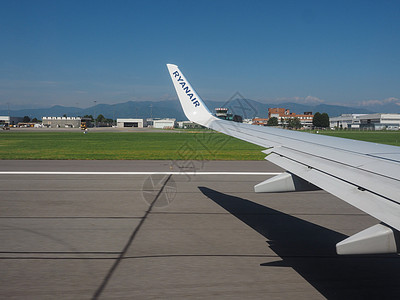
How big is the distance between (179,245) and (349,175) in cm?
330

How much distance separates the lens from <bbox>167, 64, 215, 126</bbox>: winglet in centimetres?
716

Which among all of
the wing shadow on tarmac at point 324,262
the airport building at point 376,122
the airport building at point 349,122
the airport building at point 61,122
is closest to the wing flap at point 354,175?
the wing shadow on tarmac at point 324,262

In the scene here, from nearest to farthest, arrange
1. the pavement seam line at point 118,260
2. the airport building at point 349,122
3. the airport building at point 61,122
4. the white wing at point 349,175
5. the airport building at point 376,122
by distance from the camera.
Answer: the white wing at point 349,175 → the pavement seam line at point 118,260 → the airport building at point 376,122 → the airport building at point 349,122 → the airport building at point 61,122

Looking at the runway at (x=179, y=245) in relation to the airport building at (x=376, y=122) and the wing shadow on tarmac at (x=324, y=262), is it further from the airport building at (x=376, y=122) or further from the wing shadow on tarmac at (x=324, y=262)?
the airport building at (x=376, y=122)

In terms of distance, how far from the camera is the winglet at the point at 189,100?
23.5 feet

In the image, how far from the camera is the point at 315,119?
107m

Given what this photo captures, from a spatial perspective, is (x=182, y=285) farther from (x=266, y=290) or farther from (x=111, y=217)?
(x=111, y=217)

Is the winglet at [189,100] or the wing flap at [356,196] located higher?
the winglet at [189,100]

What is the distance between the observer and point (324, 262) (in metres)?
5.12

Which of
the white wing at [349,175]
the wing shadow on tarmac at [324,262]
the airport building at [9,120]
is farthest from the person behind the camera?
the airport building at [9,120]

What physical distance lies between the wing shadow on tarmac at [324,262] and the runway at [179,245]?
18mm

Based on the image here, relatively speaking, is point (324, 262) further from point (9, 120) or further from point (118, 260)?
point (9, 120)

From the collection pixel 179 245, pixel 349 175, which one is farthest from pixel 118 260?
pixel 349 175

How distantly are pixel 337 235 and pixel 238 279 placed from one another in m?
2.81
